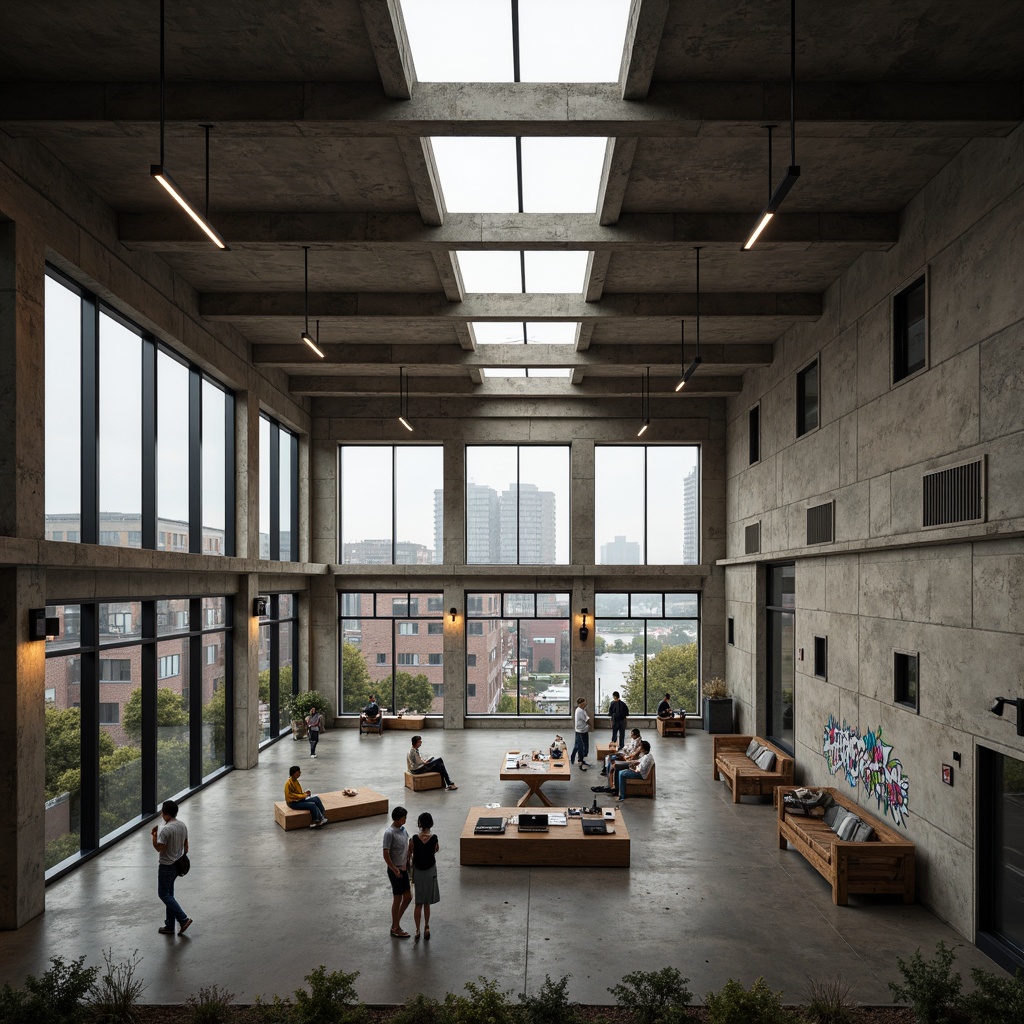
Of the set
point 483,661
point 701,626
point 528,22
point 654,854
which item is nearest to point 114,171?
point 528,22

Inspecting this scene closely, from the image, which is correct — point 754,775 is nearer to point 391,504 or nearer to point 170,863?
point 170,863

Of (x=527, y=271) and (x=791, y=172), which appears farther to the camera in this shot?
(x=527, y=271)

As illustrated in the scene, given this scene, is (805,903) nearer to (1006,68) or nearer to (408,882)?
(408,882)

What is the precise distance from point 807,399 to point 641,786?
734cm

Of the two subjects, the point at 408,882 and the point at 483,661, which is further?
the point at 483,661

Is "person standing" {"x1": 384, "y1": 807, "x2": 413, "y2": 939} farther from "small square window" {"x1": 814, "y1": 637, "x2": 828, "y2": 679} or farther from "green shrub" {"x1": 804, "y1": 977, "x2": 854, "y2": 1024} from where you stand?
"small square window" {"x1": 814, "y1": 637, "x2": 828, "y2": 679}

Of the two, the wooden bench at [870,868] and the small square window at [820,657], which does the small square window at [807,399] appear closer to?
the small square window at [820,657]

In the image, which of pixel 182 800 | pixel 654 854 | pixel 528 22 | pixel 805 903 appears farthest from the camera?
pixel 182 800

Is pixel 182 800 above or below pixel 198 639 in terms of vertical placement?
below

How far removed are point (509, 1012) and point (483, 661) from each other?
14400 mm

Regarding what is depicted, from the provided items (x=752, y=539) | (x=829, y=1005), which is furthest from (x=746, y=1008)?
(x=752, y=539)

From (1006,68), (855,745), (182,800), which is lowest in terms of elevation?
(182,800)

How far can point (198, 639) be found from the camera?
46.2 ft

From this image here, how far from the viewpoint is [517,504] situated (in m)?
20.9
